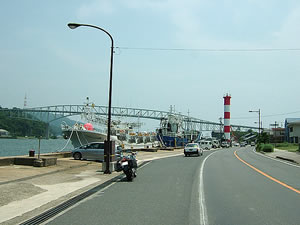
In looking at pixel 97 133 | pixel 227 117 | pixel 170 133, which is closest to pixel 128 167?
pixel 97 133

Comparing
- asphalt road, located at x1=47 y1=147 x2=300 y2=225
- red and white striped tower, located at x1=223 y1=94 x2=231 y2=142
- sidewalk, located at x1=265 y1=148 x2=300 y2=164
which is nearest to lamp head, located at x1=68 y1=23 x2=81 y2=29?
asphalt road, located at x1=47 y1=147 x2=300 y2=225

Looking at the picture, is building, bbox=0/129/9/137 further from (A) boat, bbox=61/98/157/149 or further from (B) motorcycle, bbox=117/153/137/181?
(B) motorcycle, bbox=117/153/137/181

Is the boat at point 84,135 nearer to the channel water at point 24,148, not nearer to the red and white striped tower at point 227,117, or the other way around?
the channel water at point 24,148

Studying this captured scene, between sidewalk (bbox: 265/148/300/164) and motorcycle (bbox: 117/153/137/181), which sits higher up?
motorcycle (bbox: 117/153/137/181)

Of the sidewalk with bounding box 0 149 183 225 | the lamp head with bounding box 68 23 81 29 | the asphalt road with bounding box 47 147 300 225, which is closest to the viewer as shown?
the asphalt road with bounding box 47 147 300 225

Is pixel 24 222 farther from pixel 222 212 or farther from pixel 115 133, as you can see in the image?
pixel 115 133

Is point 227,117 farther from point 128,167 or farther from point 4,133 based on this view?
point 128,167

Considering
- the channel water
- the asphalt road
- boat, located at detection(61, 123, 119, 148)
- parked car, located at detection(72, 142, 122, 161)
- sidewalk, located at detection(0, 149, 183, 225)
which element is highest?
boat, located at detection(61, 123, 119, 148)

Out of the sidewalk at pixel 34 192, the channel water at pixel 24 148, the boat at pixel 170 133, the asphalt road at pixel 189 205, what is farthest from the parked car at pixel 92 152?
the boat at pixel 170 133

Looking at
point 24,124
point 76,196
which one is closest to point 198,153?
point 76,196

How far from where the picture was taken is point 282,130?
12138cm

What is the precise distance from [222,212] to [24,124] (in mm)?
140002

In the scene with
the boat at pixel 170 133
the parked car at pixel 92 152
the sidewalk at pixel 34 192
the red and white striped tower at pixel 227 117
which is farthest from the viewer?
the red and white striped tower at pixel 227 117

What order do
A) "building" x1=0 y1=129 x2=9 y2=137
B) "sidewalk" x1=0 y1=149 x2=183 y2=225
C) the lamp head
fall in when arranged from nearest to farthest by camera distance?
1. "sidewalk" x1=0 y1=149 x2=183 y2=225
2. the lamp head
3. "building" x1=0 y1=129 x2=9 y2=137
